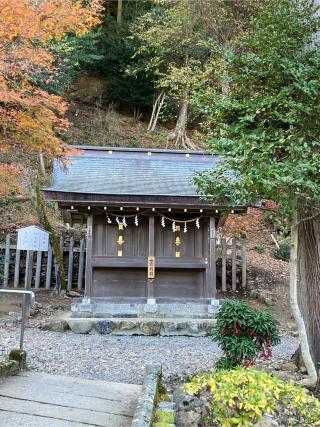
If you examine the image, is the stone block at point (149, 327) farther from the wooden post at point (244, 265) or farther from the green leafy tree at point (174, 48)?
the green leafy tree at point (174, 48)

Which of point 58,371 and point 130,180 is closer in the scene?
point 58,371

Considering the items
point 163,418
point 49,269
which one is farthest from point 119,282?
point 163,418

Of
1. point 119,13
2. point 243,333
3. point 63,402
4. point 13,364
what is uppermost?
point 119,13

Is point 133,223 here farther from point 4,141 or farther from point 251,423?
point 251,423

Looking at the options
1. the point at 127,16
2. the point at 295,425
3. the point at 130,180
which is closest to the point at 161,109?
the point at 127,16

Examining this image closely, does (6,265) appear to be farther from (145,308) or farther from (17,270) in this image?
(145,308)

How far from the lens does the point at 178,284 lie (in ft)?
33.6

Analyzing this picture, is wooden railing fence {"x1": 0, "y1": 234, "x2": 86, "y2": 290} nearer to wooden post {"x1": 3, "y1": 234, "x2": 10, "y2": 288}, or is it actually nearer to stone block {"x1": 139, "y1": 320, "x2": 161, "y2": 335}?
wooden post {"x1": 3, "y1": 234, "x2": 10, "y2": 288}

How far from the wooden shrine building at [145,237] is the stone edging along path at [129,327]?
3.15 feet

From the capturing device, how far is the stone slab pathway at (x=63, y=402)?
126 inches

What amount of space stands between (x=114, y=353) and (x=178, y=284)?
3769mm

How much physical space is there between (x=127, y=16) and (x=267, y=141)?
74.9 feet

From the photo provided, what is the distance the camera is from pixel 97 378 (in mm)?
5195

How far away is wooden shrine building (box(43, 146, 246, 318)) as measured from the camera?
30.3 feet
